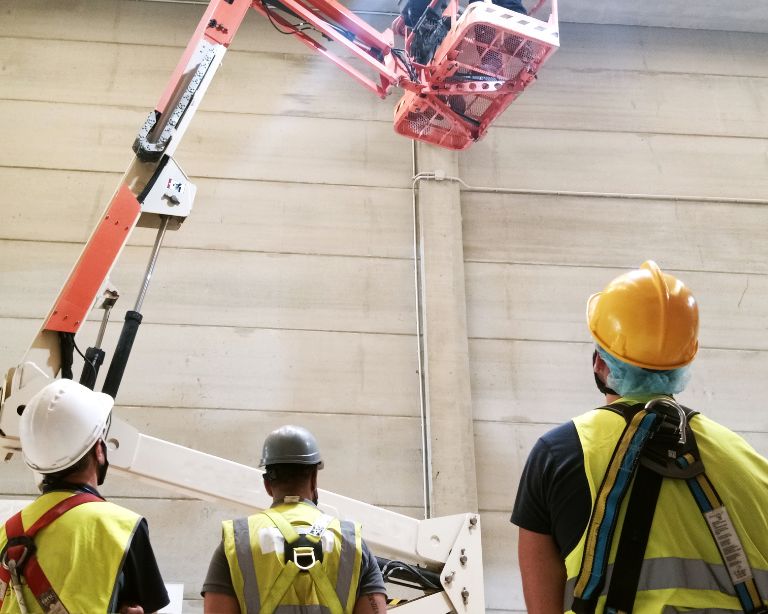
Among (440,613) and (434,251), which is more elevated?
(434,251)

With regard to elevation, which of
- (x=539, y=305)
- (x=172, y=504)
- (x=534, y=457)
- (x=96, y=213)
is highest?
(x=96, y=213)

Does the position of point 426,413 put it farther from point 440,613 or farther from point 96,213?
point 96,213

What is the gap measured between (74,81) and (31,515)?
20.8 ft

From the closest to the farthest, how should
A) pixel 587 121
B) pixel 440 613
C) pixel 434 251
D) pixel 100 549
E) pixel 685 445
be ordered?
pixel 685 445 → pixel 100 549 → pixel 440 613 → pixel 434 251 → pixel 587 121

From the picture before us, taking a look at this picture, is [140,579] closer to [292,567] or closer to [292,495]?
[292,567]

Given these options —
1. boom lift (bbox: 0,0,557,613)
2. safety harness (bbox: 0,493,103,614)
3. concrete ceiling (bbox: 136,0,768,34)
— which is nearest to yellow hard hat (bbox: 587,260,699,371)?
safety harness (bbox: 0,493,103,614)

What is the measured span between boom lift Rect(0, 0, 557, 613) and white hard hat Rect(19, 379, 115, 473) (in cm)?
127

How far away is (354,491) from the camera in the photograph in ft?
21.2

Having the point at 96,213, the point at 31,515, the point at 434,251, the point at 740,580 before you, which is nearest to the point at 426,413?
the point at 434,251

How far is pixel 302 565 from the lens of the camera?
252cm

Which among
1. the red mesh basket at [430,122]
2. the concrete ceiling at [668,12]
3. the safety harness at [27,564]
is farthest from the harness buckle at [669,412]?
the concrete ceiling at [668,12]

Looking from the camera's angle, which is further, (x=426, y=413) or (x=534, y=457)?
(x=426, y=413)

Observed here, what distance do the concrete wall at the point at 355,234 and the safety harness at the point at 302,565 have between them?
12.9ft

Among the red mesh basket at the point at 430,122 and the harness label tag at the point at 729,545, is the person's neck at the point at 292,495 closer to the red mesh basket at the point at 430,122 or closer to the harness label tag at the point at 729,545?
the harness label tag at the point at 729,545
